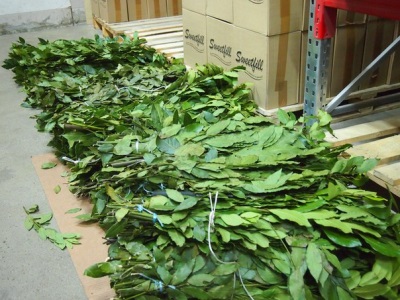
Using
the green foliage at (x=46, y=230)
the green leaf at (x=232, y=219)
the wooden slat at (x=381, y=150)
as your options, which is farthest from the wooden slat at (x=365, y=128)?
the green foliage at (x=46, y=230)

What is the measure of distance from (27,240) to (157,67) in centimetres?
212

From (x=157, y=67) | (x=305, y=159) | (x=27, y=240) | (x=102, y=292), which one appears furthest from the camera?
(x=157, y=67)

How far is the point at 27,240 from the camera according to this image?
105 inches

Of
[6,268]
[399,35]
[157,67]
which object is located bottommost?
[6,268]

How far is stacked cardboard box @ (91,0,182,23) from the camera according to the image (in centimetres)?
582

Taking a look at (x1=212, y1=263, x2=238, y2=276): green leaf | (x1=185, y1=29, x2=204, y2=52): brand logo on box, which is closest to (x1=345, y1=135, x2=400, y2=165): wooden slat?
(x1=212, y1=263, x2=238, y2=276): green leaf

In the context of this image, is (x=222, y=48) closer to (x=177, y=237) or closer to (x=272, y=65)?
(x=272, y=65)

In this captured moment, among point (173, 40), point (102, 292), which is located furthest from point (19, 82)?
point (102, 292)

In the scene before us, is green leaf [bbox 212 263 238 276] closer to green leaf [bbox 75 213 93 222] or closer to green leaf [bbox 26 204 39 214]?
green leaf [bbox 75 213 93 222]

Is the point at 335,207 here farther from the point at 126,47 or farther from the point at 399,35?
the point at 126,47

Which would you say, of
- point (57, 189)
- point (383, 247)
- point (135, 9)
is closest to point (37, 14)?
point (135, 9)

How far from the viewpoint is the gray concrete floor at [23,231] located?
91.3 inches

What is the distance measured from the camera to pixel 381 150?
257 cm

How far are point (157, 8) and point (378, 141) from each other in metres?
4.01
